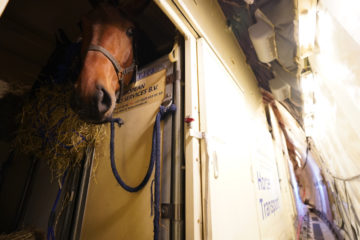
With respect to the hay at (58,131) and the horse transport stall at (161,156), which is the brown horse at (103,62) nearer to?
the horse transport stall at (161,156)

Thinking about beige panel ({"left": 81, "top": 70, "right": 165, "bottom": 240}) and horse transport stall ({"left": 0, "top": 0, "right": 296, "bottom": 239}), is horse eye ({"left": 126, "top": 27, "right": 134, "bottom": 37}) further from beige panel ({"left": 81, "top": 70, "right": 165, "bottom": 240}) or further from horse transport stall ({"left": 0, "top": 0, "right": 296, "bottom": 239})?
beige panel ({"left": 81, "top": 70, "right": 165, "bottom": 240})

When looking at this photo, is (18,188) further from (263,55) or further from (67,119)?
(263,55)

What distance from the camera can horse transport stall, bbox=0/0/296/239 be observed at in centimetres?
71

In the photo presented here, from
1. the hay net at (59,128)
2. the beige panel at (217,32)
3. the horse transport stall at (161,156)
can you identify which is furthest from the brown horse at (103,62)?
the beige panel at (217,32)

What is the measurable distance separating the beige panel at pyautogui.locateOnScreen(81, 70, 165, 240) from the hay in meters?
0.13

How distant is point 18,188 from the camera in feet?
5.25

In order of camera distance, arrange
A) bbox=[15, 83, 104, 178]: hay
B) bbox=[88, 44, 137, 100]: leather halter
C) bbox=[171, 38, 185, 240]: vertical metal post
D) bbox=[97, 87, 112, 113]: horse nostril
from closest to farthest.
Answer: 1. bbox=[171, 38, 185, 240]: vertical metal post
2. bbox=[97, 87, 112, 113]: horse nostril
3. bbox=[88, 44, 137, 100]: leather halter
4. bbox=[15, 83, 104, 178]: hay

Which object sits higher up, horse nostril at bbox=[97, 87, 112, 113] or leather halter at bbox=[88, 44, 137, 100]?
leather halter at bbox=[88, 44, 137, 100]

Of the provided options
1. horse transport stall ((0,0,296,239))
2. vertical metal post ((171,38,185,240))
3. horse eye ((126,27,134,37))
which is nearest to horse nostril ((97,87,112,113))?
horse transport stall ((0,0,296,239))

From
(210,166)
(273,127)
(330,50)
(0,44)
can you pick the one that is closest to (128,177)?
(210,166)

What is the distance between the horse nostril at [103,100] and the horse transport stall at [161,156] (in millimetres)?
216

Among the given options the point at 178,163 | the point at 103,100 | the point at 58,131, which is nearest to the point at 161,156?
the point at 178,163

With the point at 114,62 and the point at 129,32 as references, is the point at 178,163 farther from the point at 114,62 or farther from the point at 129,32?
the point at 129,32

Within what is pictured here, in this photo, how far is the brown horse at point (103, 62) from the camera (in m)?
0.76
